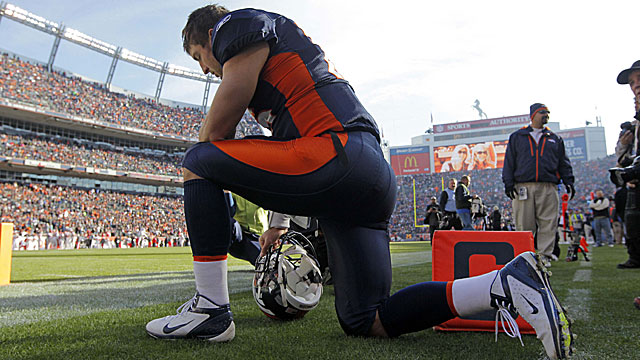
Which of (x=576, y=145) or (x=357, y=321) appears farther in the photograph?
(x=576, y=145)

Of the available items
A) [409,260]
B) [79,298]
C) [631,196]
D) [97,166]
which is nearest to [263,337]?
[79,298]

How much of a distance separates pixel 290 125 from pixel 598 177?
1981 inches

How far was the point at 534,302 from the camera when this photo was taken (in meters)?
1.38

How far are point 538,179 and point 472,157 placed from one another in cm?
4283

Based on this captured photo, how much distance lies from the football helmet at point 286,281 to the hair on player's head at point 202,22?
3.46 feet

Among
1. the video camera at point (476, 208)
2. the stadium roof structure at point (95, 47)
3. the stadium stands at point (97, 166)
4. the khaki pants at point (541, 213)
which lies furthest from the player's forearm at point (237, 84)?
the stadium roof structure at point (95, 47)

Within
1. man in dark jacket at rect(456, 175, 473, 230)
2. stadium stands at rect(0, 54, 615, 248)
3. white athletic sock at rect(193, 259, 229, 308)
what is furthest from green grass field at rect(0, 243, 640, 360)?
stadium stands at rect(0, 54, 615, 248)

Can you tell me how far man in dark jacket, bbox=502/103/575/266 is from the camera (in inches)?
194

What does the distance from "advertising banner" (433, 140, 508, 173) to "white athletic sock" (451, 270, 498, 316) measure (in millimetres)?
45602

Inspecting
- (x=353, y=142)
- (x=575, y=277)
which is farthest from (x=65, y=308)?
(x=575, y=277)

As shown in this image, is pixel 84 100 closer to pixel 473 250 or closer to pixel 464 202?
pixel 464 202

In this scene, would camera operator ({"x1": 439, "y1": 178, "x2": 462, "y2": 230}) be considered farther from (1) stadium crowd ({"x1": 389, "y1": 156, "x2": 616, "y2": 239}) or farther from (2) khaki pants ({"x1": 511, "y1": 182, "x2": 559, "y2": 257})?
(1) stadium crowd ({"x1": 389, "y1": 156, "x2": 616, "y2": 239})

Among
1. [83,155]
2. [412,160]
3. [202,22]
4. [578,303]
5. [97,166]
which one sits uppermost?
[412,160]

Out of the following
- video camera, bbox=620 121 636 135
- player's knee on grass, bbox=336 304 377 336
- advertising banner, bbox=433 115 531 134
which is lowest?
player's knee on grass, bbox=336 304 377 336
